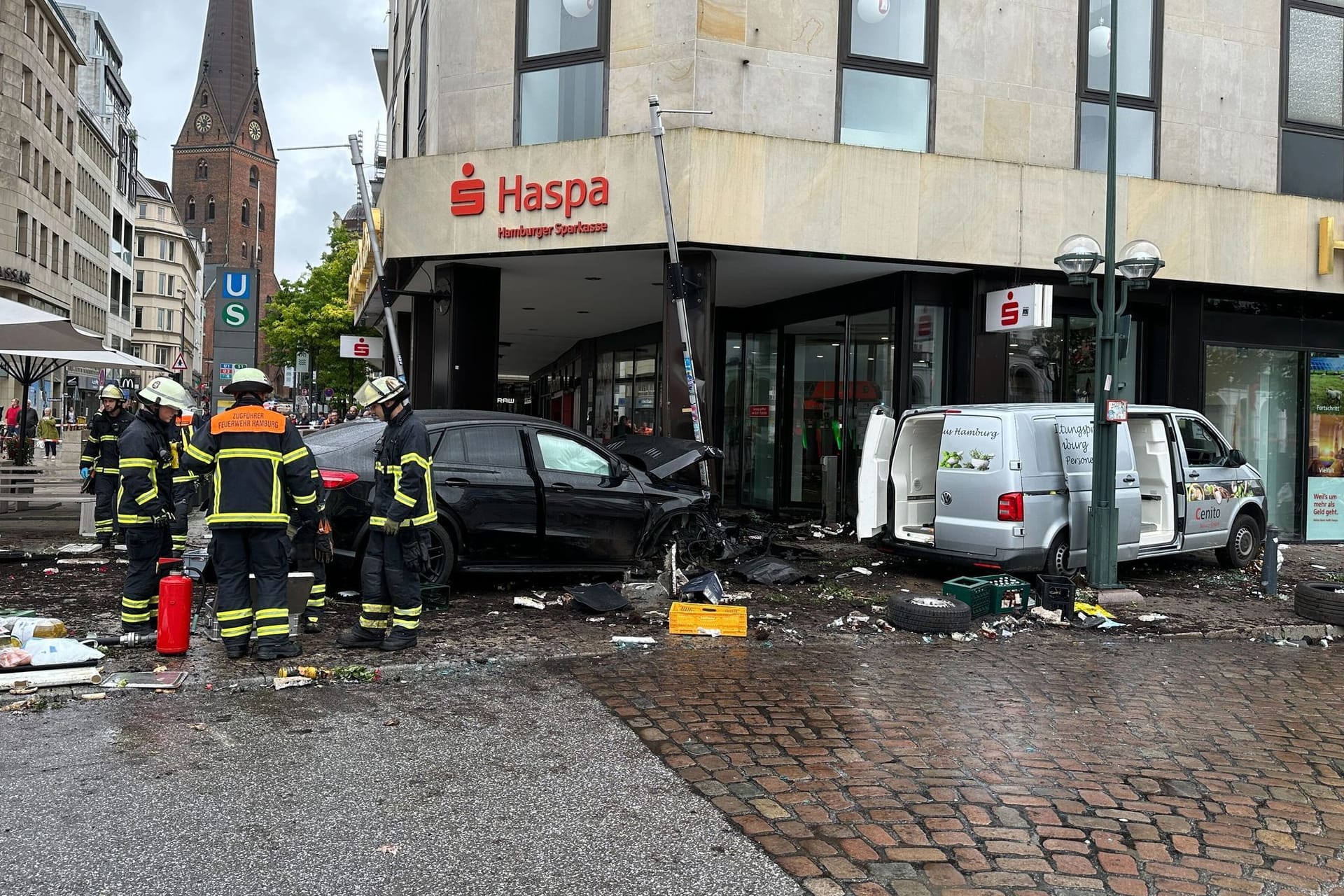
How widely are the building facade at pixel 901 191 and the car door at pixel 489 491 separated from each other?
4.51 metres

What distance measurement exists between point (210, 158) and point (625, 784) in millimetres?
126889

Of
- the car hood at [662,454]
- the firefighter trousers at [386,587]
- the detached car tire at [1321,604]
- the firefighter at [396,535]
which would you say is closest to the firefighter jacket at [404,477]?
the firefighter at [396,535]

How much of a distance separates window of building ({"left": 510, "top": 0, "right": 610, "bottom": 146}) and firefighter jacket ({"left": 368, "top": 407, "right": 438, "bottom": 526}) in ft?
25.9

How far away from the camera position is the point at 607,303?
771 inches

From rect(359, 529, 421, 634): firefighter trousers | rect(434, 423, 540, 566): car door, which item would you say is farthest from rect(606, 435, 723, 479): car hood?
rect(359, 529, 421, 634): firefighter trousers

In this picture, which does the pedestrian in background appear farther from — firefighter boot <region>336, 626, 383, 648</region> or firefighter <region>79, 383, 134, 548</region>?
firefighter boot <region>336, 626, 383, 648</region>

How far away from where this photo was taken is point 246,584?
7016 millimetres

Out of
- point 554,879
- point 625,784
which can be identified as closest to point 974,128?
point 625,784

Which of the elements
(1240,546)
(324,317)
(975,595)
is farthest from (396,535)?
(324,317)

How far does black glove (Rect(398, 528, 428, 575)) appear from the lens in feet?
24.2

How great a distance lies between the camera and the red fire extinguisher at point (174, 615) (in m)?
6.89

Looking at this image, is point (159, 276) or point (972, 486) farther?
point (159, 276)

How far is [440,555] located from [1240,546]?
364 inches

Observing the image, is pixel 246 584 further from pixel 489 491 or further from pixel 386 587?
pixel 489 491
